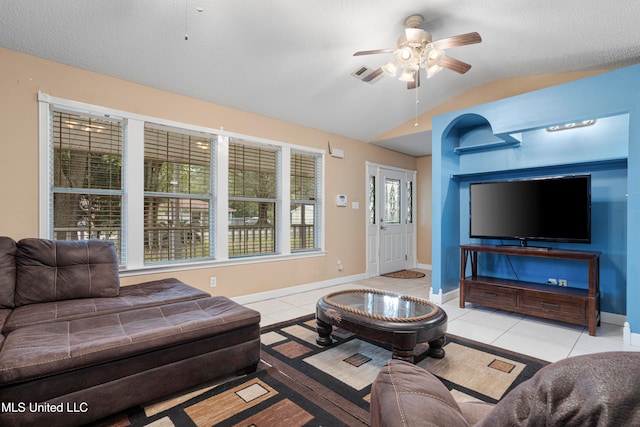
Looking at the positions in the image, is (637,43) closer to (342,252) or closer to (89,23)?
(342,252)

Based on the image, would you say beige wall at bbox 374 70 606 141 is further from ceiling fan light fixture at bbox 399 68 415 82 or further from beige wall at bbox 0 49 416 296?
ceiling fan light fixture at bbox 399 68 415 82

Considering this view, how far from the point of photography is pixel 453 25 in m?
2.89

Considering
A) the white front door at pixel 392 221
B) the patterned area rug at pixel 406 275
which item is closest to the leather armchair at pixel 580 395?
the patterned area rug at pixel 406 275

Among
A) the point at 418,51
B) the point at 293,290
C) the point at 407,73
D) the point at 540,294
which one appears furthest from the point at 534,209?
the point at 293,290

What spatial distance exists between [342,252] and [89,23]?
13.8ft

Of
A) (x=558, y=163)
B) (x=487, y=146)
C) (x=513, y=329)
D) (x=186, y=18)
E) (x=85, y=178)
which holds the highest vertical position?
(x=186, y=18)

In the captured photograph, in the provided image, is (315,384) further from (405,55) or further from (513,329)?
(405,55)

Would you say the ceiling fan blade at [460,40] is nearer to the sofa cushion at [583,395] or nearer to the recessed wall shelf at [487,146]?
the recessed wall shelf at [487,146]

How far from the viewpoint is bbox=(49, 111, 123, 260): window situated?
9.66 feet

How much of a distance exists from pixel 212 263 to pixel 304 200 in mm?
1730

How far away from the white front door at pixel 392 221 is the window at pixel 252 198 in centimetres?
238

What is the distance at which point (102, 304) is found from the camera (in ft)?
7.84

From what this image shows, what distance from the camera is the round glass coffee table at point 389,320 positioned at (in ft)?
7.23

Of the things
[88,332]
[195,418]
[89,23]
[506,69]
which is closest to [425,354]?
[195,418]
